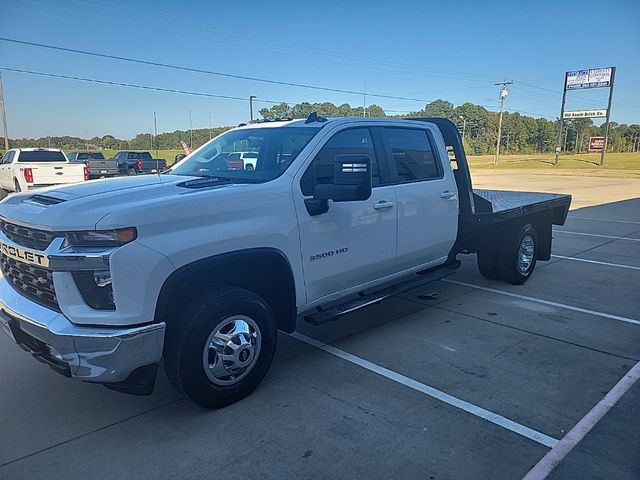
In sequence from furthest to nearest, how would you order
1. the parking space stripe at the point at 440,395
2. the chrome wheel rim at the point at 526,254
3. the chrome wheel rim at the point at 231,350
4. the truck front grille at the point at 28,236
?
the chrome wheel rim at the point at 526,254 < the chrome wheel rim at the point at 231,350 < the parking space stripe at the point at 440,395 < the truck front grille at the point at 28,236

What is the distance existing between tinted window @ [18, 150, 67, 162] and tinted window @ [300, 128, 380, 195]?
15.9m

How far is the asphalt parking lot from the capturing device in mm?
2775

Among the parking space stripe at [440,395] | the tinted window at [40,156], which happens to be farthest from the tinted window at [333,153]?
the tinted window at [40,156]

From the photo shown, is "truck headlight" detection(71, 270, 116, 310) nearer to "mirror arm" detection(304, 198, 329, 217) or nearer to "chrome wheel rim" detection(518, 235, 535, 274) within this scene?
"mirror arm" detection(304, 198, 329, 217)

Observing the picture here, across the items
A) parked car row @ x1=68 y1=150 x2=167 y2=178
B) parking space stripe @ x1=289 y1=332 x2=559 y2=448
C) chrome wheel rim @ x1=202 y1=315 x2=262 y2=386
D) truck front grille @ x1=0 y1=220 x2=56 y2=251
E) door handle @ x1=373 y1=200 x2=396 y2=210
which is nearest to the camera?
truck front grille @ x1=0 y1=220 x2=56 y2=251

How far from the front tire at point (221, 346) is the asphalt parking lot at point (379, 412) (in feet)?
0.64

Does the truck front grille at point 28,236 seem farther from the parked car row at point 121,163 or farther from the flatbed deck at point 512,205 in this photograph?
the parked car row at point 121,163

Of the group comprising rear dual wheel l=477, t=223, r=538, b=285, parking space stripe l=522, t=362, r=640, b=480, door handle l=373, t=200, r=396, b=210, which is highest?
door handle l=373, t=200, r=396, b=210

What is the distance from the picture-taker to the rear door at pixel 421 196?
4598 mm

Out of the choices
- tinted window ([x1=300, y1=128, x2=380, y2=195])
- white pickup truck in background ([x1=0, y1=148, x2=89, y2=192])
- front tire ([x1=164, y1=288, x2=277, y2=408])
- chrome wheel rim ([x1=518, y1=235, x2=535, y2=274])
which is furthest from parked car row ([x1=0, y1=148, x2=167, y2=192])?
front tire ([x1=164, y1=288, x2=277, y2=408])

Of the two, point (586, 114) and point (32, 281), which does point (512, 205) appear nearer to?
point (32, 281)

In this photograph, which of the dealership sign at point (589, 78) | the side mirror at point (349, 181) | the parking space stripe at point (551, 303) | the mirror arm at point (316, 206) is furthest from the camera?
the dealership sign at point (589, 78)

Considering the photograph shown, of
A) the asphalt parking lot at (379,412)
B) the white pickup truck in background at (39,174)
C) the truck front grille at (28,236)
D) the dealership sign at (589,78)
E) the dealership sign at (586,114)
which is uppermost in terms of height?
the dealership sign at (589,78)

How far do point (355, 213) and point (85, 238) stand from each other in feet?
6.86
